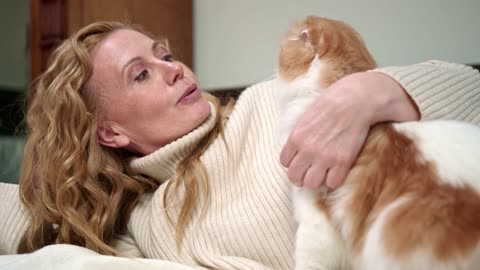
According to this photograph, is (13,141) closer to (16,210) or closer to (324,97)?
(16,210)

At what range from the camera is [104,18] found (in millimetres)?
1905

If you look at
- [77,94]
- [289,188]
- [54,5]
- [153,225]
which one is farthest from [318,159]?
[54,5]

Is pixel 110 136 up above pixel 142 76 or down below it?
below

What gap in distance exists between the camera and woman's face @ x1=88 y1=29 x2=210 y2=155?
47.6 inches

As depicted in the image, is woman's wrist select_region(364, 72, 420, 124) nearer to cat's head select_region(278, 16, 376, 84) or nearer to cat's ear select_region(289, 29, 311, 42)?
cat's head select_region(278, 16, 376, 84)

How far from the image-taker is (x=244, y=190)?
114 centimetres

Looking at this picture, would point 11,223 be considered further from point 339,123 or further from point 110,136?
point 339,123

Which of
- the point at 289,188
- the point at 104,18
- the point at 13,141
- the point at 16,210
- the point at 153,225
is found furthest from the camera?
the point at 13,141

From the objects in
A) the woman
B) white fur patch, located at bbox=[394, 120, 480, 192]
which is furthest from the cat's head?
white fur patch, located at bbox=[394, 120, 480, 192]

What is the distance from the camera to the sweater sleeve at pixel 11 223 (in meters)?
1.24

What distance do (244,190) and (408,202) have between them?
0.50 meters

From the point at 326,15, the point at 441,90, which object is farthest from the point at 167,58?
the point at 326,15

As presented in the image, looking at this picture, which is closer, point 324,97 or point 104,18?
point 324,97

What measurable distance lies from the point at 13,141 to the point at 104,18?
749 millimetres
